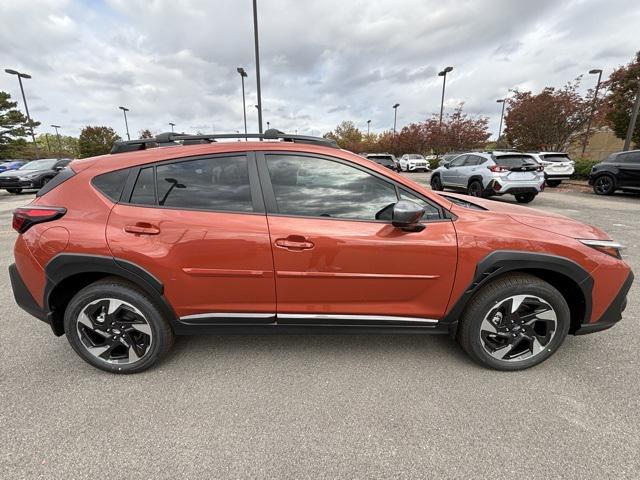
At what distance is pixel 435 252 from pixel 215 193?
1.53 meters

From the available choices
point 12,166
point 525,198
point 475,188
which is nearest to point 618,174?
point 525,198

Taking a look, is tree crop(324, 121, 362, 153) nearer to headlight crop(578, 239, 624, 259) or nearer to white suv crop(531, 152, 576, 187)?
white suv crop(531, 152, 576, 187)

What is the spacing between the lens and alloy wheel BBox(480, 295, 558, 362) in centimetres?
232

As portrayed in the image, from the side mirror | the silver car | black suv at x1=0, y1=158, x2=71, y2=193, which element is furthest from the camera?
black suv at x1=0, y1=158, x2=71, y2=193

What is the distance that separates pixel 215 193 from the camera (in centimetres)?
229

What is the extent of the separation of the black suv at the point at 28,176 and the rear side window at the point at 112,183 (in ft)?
50.0

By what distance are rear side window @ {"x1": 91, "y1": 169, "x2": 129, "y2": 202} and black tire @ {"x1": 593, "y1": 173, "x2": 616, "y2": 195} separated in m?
14.9

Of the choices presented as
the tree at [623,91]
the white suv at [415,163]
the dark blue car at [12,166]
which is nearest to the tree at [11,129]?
the dark blue car at [12,166]

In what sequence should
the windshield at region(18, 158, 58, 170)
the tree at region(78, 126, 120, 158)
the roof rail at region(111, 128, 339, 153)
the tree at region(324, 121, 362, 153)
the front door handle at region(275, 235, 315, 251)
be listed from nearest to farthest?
the front door handle at region(275, 235, 315, 251)
the roof rail at region(111, 128, 339, 153)
the windshield at region(18, 158, 58, 170)
the tree at region(78, 126, 120, 158)
the tree at region(324, 121, 362, 153)

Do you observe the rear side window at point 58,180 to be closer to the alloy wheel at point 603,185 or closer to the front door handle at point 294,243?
the front door handle at point 294,243

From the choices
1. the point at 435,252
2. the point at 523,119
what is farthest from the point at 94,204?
the point at 523,119

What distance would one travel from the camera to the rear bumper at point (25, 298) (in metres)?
2.40

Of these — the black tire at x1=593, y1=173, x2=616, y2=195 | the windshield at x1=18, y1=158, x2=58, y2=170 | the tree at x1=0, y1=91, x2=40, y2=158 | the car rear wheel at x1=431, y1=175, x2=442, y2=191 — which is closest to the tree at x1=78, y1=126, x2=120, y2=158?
the tree at x1=0, y1=91, x2=40, y2=158

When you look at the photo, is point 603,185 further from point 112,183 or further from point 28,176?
point 28,176
